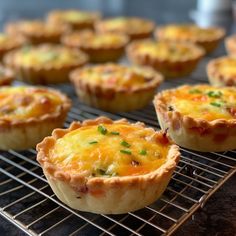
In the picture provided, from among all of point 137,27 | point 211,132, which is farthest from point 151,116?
point 137,27

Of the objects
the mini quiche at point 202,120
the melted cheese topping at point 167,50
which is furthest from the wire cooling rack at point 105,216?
the melted cheese topping at point 167,50

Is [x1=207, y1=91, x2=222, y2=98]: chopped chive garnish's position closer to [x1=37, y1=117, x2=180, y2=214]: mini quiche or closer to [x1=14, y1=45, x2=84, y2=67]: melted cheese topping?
[x1=37, y1=117, x2=180, y2=214]: mini quiche

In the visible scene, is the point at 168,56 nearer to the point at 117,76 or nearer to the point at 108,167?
the point at 117,76

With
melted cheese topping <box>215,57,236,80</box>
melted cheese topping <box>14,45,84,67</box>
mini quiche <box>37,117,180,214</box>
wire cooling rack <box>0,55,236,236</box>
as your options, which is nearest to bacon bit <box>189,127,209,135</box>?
wire cooling rack <box>0,55,236,236</box>

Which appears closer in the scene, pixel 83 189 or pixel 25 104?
pixel 83 189

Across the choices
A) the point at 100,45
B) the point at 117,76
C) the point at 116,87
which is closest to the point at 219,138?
the point at 116,87

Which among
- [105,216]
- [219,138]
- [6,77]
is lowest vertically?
[105,216]

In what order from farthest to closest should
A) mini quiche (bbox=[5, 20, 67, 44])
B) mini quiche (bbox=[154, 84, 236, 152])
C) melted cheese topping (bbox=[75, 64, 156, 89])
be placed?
mini quiche (bbox=[5, 20, 67, 44])
melted cheese topping (bbox=[75, 64, 156, 89])
mini quiche (bbox=[154, 84, 236, 152])
